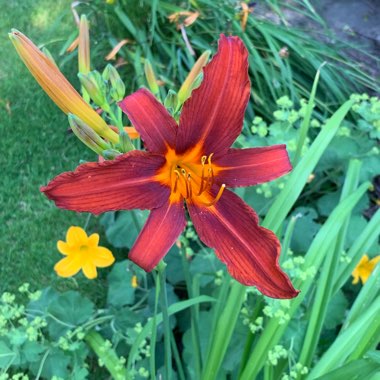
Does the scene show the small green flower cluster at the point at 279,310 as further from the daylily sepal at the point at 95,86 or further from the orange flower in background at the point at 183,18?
the orange flower in background at the point at 183,18

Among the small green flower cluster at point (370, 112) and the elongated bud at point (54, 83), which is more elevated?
the elongated bud at point (54, 83)

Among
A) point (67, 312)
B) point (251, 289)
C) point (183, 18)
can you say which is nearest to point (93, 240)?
point (67, 312)

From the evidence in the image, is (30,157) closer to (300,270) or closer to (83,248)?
(83,248)

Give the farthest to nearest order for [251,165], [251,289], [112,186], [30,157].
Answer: [30,157]
[251,289]
[251,165]
[112,186]

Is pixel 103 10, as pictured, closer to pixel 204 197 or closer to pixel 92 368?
pixel 92 368

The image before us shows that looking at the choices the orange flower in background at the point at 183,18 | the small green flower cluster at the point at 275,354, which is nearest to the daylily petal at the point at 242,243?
the small green flower cluster at the point at 275,354
